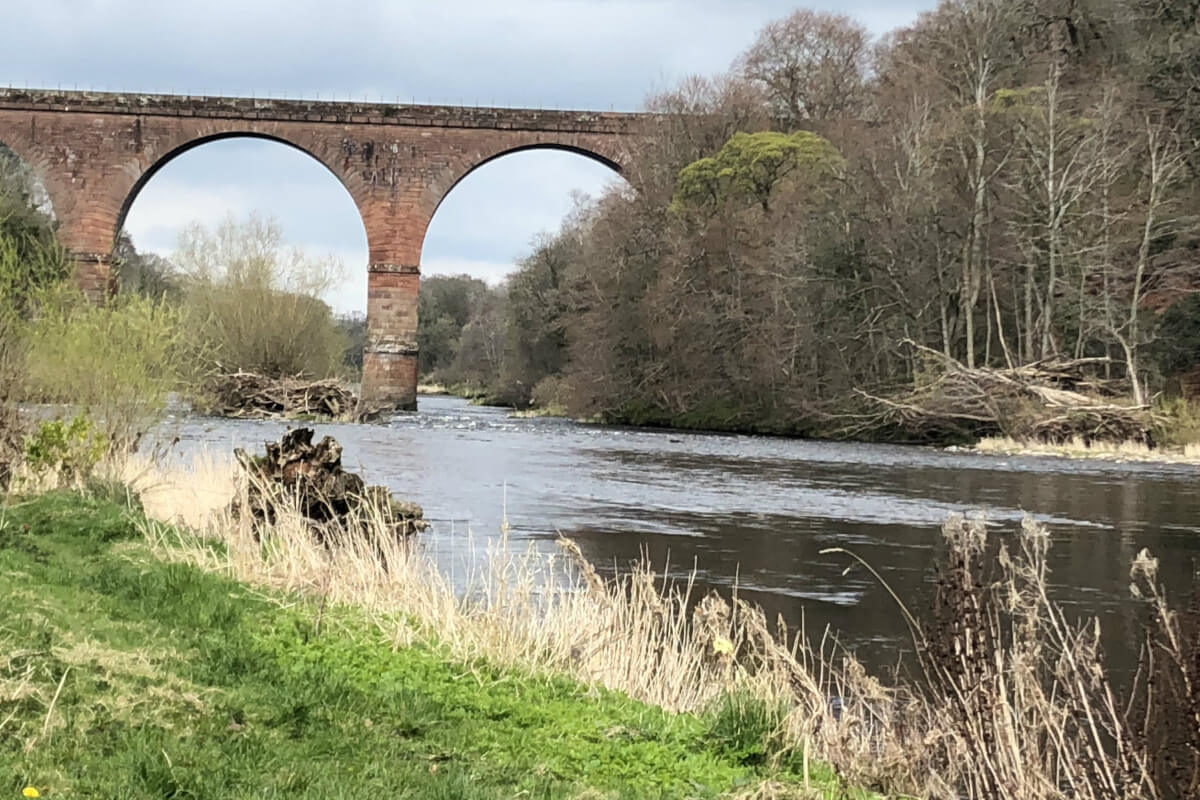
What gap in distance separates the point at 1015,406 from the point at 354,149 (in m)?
22.3

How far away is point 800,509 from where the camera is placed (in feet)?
45.2

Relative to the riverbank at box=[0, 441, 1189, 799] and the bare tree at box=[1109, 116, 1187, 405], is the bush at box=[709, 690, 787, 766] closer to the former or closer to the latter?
the riverbank at box=[0, 441, 1189, 799]

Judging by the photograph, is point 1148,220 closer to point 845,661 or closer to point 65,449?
point 65,449

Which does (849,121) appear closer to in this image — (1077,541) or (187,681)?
(1077,541)

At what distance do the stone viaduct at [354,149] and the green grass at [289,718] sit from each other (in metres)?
32.9

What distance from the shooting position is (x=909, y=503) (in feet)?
48.1

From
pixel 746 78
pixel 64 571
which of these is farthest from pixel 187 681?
pixel 746 78

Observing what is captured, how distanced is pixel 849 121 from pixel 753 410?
401 inches

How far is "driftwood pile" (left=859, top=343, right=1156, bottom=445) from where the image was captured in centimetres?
2503

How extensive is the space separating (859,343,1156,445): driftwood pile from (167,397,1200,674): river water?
91.8 inches

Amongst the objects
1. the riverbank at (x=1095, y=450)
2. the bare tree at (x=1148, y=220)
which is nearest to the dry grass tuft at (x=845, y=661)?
the riverbank at (x=1095, y=450)

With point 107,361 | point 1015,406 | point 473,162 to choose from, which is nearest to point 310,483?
point 107,361

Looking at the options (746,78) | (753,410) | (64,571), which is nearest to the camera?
(64,571)

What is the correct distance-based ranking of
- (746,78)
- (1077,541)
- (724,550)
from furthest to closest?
(746,78), (1077,541), (724,550)
